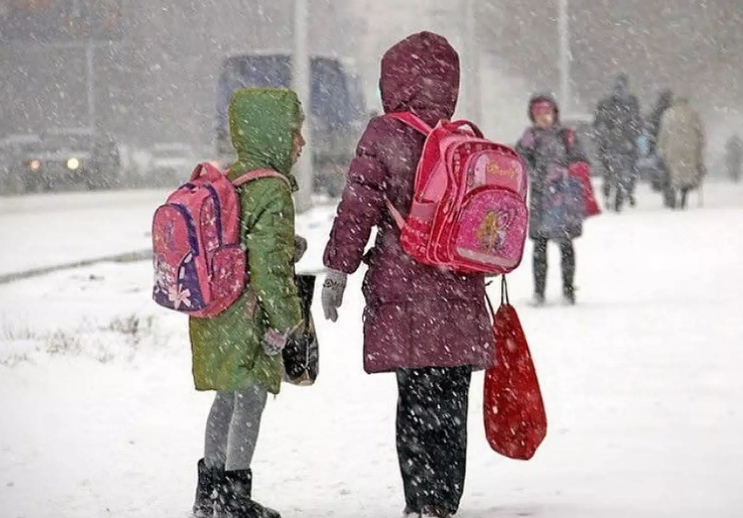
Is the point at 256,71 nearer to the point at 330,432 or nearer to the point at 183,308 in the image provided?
the point at 330,432

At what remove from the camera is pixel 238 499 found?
5.27m

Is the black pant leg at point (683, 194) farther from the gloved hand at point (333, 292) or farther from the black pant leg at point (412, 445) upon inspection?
the gloved hand at point (333, 292)

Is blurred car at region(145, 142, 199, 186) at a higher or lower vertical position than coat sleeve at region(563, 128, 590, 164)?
lower

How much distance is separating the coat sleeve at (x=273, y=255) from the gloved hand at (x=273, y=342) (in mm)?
30

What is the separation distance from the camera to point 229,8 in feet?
165

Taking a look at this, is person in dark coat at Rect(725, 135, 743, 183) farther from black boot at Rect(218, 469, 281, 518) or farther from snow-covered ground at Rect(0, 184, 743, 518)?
black boot at Rect(218, 469, 281, 518)

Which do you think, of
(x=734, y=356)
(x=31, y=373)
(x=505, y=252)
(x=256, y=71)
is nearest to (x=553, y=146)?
(x=734, y=356)

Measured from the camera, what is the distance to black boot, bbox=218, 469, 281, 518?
527 centimetres

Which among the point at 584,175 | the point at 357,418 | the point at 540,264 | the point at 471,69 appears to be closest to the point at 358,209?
the point at 357,418

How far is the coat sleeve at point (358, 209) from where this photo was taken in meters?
5.01

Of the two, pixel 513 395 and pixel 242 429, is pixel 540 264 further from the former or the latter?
pixel 242 429

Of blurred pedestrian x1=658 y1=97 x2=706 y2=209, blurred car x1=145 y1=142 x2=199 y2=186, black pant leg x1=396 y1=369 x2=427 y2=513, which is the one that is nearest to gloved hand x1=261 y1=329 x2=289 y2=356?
black pant leg x1=396 y1=369 x2=427 y2=513

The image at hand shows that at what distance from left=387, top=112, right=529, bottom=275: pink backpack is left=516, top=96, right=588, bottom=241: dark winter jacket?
6.38 m

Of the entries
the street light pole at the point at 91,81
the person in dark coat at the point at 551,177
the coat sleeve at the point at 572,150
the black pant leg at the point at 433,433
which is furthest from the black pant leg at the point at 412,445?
the street light pole at the point at 91,81
